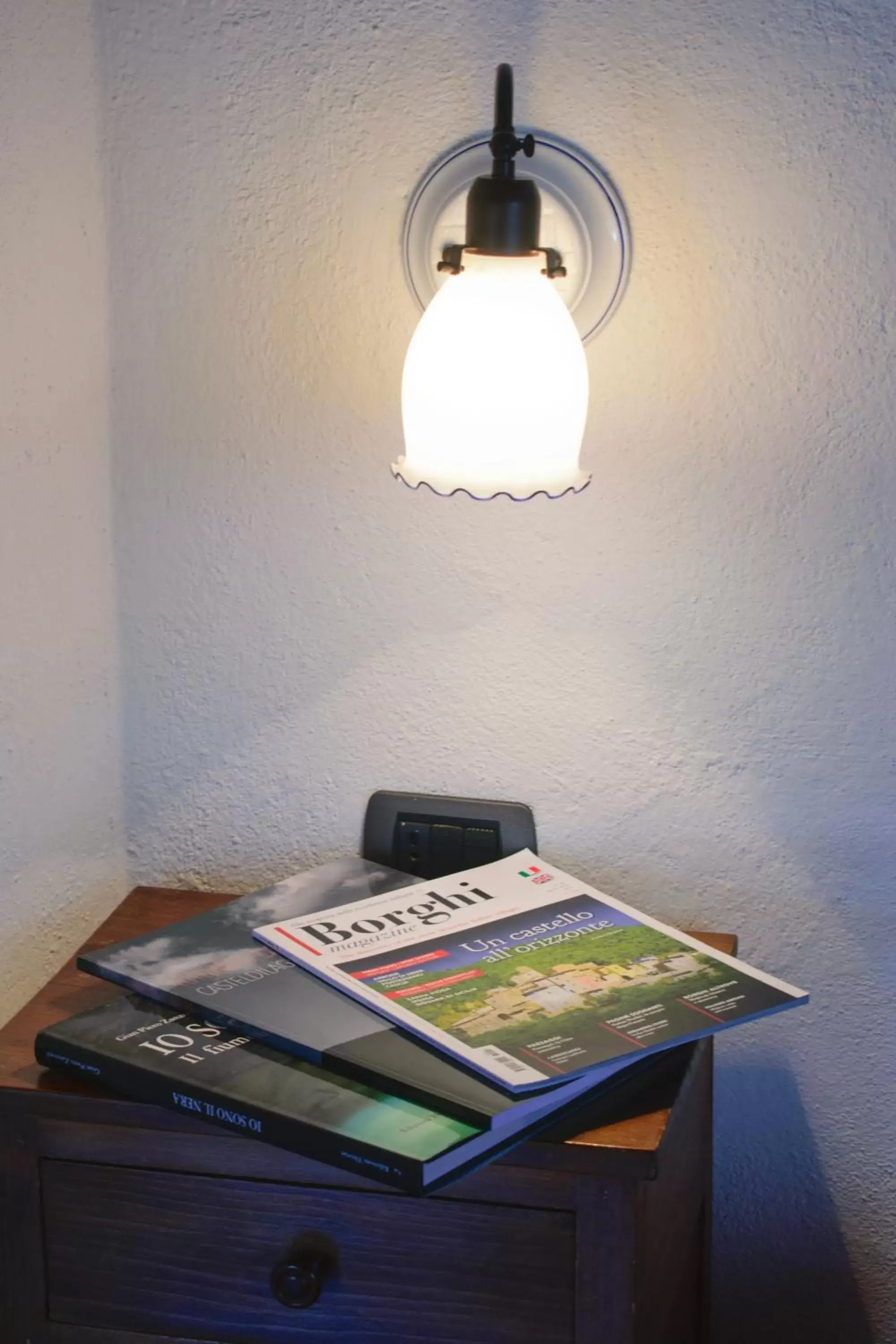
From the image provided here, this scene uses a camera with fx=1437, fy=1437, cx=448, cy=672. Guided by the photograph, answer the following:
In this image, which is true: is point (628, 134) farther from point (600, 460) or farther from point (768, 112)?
point (600, 460)

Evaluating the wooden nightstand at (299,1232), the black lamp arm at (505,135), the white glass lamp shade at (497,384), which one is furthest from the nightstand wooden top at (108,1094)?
the black lamp arm at (505,135)

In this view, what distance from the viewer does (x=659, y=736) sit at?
121 centimetres

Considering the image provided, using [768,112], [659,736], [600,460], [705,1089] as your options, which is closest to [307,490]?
[600,460]

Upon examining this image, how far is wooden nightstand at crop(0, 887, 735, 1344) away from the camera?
0.91 meters

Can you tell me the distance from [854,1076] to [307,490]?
690mm

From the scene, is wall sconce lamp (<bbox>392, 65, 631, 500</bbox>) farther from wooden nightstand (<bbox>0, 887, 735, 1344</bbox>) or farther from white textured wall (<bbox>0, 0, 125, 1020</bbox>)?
wooden nightstand (<bbox>0, 887, 735, 1344</bbox>)

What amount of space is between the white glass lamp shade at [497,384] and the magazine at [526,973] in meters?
0.32

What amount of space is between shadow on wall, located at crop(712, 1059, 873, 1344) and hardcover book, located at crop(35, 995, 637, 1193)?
393 mm

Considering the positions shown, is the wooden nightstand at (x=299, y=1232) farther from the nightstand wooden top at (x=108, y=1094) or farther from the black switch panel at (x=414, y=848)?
the black switch panel at (x=414, y=848)

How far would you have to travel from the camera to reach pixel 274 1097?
883 mm

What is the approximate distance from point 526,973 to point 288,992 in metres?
0.16

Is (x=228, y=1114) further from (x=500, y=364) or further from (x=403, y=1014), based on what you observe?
(x=500, y=364)

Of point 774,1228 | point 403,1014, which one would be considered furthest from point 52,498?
point 774,1228

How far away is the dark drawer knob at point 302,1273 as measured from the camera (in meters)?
0.93
